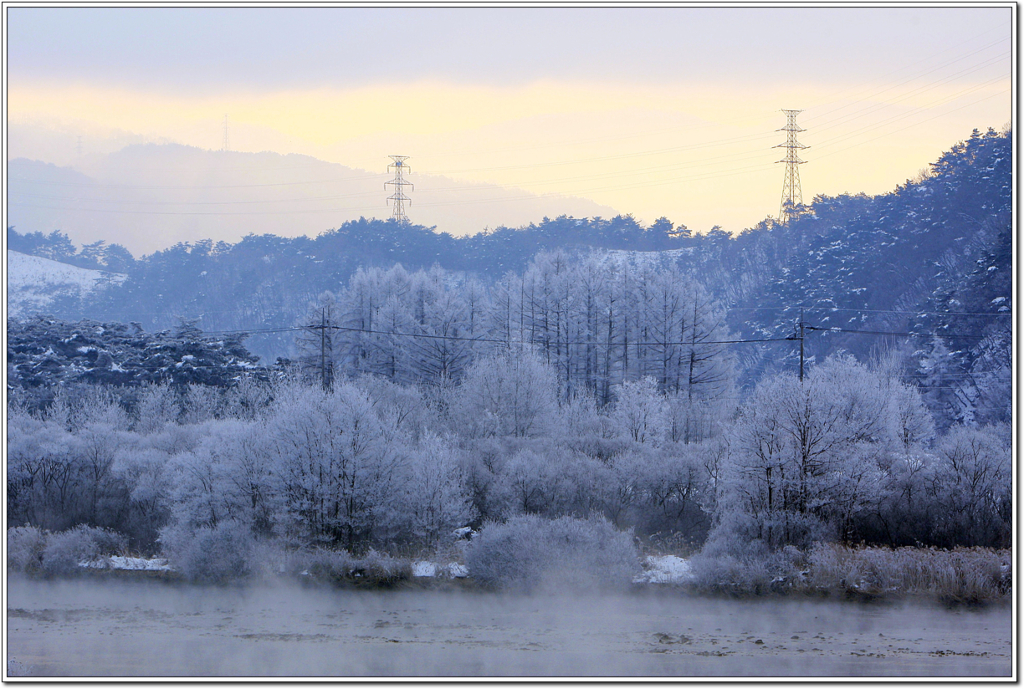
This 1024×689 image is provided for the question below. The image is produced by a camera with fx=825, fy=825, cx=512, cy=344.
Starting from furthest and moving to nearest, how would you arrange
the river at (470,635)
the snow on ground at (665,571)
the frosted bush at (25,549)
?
the frosted bush at (25,549) → the snow on ground at (665,571) → the river at (470,635)

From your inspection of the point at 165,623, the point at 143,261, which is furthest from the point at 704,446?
the point at 143,261

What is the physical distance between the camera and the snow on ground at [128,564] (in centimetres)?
1962

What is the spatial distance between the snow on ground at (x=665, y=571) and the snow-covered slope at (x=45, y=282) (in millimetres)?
25124

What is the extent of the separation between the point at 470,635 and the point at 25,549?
1089cm

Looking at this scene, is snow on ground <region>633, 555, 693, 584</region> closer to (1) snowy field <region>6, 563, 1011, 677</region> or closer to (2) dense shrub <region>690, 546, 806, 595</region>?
(2) dense shrub <region>690, 546, 806, 595</region>

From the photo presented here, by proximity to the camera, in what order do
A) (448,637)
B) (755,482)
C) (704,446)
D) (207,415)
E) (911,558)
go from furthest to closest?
1. (207,415)
2. (704,446)
3. (755,482)
4. (911,558)
5. (448,637)

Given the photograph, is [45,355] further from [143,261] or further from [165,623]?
[165,623]

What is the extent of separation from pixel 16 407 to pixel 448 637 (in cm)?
2403

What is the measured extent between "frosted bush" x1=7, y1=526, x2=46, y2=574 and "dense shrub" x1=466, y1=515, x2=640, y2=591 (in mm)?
9853

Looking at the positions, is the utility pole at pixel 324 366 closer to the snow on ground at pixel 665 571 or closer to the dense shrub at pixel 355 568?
the dense shrub at pixel 355 568

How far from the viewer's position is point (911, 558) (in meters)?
18.1

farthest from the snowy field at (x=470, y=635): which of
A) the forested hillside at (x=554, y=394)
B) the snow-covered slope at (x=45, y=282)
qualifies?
the snow-covered slope at (x=45, y=282)

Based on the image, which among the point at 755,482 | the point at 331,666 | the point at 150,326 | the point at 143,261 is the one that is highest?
the point at 143,261

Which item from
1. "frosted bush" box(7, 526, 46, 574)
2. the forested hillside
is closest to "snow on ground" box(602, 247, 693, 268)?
the forested hillside
